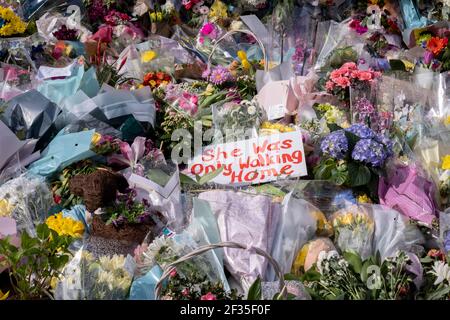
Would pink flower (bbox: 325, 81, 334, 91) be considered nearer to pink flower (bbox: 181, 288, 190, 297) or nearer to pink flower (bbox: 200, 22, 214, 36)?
pink flower (bbox: 200, 22, 214, 36)

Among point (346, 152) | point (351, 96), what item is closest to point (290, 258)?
point (346, 152)

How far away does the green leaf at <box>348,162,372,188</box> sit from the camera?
Result: 2.68 metres

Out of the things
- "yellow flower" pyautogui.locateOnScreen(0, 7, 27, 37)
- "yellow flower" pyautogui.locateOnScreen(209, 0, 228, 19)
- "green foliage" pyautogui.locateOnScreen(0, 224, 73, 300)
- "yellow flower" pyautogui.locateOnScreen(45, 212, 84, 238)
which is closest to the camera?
"green foliage" pyautogui.locateOnScreen(0, 224, 73, 300)

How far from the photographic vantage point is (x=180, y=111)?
11.0 ft

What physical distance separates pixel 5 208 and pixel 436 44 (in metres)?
2.86

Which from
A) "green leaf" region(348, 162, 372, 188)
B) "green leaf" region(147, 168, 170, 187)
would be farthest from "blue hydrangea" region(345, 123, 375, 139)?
"green leaf" region(147, 168, 170, 187)

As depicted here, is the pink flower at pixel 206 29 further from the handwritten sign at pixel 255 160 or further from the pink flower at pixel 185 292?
the pink flower at pixel 185 292

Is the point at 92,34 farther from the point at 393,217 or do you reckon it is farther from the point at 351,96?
the point at 393,217

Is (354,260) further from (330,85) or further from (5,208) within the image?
(330,85)

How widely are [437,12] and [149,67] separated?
2.32 meters

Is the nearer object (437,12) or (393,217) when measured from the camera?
(393,217)

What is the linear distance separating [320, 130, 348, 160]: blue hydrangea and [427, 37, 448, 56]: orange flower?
1517 mm

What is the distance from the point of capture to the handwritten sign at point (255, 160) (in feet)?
9.14

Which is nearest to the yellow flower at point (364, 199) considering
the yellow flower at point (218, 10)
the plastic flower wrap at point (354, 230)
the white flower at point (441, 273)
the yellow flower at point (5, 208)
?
the plastic flower wrap at point (354, 230)
